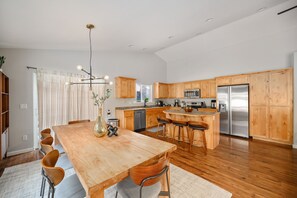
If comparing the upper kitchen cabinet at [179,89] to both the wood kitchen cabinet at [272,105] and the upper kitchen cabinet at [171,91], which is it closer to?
the upper kitchen cabinet at [171,91]

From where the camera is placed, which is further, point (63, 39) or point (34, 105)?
point (34, 105)

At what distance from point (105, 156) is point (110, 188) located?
1.05 m

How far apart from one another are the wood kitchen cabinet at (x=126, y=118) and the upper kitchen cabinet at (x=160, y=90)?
6.57 ft

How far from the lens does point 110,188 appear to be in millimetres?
1942

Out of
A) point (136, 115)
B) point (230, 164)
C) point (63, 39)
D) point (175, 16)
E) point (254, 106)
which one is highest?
point (175, 16)

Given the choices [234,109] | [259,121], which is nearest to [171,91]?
[234,109]

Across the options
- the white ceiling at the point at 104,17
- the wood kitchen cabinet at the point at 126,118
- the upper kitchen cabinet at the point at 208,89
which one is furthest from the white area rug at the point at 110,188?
the upper kitchen cabinet at the point at 208,89

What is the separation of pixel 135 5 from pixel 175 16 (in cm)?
103

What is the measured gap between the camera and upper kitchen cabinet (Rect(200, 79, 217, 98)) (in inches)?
205

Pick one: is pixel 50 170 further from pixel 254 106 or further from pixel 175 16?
pixel 254 106

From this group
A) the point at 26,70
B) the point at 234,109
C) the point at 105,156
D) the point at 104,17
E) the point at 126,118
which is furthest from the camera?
the point at 126,118

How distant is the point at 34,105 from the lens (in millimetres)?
3361

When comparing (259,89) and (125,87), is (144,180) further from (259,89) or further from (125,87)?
(259,89)

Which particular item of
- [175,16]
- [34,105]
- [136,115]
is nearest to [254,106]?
[175,16]
